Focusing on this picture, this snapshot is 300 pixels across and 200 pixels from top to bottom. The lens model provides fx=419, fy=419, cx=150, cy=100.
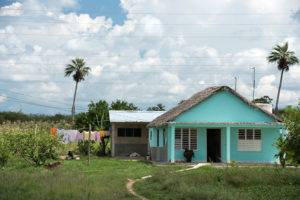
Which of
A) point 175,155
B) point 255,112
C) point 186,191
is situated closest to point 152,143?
point 175,155

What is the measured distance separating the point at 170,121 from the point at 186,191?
11.2 m

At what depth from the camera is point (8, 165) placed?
76.8 feet

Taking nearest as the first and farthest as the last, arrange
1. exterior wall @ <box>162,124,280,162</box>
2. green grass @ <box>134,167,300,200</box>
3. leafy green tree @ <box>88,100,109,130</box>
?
green grass @ <box>134,167,300,200</box>
exterior wall @ <box>162,124,280,162</box>
leafy green tree @ <box>88,100,109,130</box>

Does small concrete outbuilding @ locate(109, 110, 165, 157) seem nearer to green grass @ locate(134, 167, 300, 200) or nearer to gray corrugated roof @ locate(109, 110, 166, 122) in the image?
gray corrugated roof @ locate(109, 110, 166, 122)

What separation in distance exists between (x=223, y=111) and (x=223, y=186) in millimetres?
11211

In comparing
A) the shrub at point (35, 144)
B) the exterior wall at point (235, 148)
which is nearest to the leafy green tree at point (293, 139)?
the exterior wall at point (235, 148)

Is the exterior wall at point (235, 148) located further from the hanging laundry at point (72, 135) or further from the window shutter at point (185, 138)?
the hanging laundry at point (72, 135)

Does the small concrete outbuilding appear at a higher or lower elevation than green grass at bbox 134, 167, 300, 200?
higher

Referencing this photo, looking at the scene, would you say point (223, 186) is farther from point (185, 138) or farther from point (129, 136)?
point (129, 136)

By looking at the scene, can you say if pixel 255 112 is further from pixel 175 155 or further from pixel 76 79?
pixel 76 79

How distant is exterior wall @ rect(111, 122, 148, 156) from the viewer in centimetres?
3322

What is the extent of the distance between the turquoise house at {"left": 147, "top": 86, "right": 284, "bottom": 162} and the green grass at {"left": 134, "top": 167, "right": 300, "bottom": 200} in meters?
7.58

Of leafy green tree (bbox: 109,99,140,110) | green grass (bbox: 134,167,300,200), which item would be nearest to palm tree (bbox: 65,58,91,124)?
leafy green tree (bbox: 109,99,140,110)

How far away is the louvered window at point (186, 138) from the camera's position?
25781 millimetres
